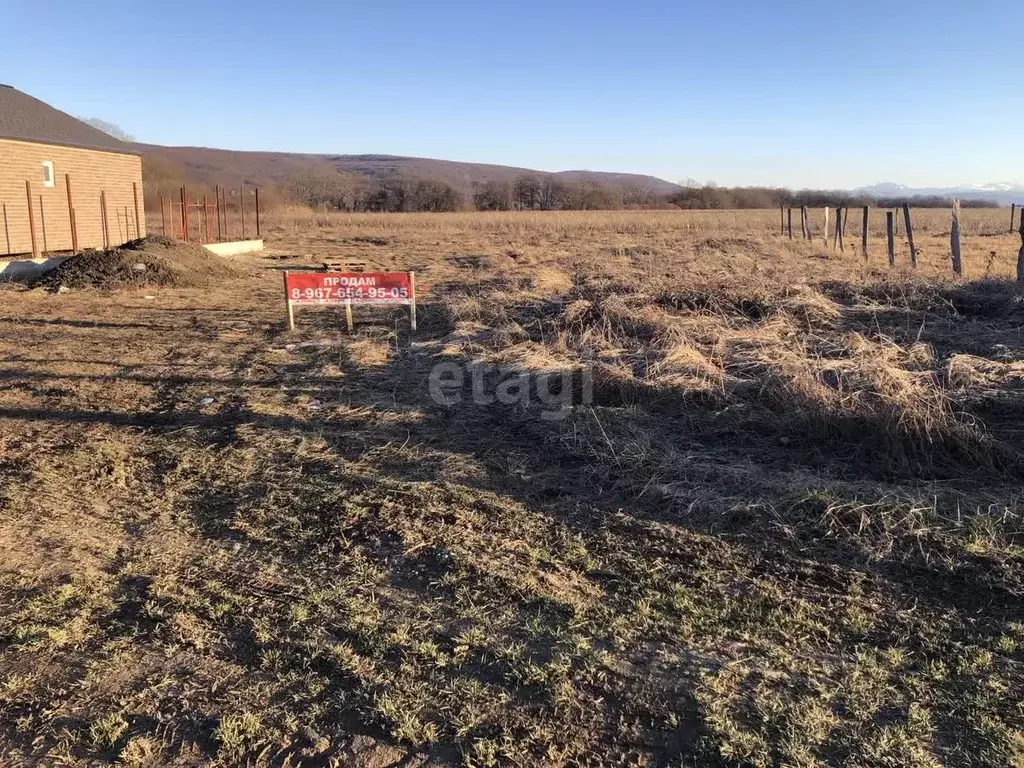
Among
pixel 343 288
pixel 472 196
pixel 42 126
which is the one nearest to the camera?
pixel 343 288

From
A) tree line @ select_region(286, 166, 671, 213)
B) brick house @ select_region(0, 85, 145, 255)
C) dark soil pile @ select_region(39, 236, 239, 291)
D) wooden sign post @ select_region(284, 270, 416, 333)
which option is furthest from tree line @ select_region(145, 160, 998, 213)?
wooden sign post @ select_region(284, 270, 416, 333)

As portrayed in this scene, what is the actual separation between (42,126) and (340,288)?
1777cm

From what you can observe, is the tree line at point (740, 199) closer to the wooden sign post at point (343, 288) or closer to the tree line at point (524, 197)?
the tree line at point (524, 197)

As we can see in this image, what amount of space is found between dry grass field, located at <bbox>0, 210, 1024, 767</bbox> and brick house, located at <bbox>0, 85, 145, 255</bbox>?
14435 millimetres

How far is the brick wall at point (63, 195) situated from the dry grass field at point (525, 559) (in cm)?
1432

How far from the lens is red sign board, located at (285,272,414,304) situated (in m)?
9.73

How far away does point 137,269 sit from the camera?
14.9 metres

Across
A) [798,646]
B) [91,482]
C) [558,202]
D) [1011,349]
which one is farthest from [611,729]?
[558,202]

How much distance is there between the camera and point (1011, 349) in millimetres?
7402

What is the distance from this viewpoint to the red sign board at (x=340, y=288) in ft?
31.9

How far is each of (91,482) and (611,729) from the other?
12.6 feet

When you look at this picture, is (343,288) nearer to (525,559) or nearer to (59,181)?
(525,559)

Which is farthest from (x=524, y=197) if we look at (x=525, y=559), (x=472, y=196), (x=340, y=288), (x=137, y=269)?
(x=525, y=559)

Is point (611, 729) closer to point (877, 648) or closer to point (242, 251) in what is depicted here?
point (877, 648)
